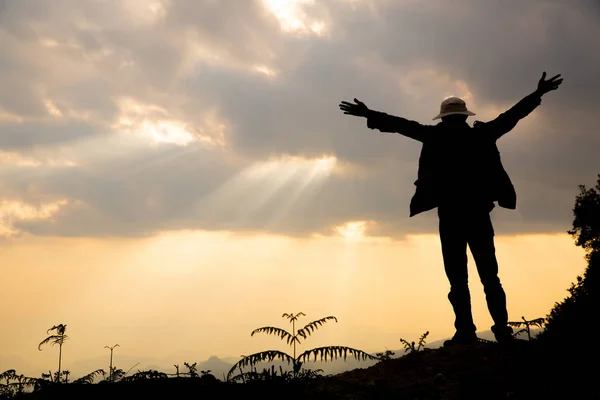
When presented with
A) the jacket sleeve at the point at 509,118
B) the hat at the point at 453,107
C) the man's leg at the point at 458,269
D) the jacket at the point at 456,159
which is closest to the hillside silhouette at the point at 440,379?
the man's leg at the point at 458,269

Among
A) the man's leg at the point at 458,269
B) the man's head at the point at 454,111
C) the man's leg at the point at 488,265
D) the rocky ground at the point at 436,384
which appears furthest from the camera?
the man's head at the point at 454,111

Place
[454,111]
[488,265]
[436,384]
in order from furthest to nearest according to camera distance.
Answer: [454,111]
[488,265]
[436,384]

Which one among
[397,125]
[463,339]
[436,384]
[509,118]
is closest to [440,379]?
[436,384]

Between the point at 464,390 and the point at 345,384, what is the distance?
1655 millimetres

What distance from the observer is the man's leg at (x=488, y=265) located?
31.4 feet

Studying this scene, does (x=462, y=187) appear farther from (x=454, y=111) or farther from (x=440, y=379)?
(x=440, y=379)

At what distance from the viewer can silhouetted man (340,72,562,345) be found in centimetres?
965

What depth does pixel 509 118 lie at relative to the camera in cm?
999

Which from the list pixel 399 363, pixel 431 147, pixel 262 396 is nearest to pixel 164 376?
pixel 262 396

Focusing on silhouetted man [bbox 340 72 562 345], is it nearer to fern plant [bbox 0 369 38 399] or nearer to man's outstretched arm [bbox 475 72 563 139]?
man's outstretched arm [bbox 475 72 563 139]

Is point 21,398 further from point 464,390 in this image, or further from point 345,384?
point 464,390

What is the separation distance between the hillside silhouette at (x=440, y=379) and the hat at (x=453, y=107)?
3460 millimetres

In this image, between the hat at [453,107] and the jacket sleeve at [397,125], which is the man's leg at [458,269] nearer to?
the jacket sleeve at [397,125]

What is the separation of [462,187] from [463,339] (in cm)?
240
